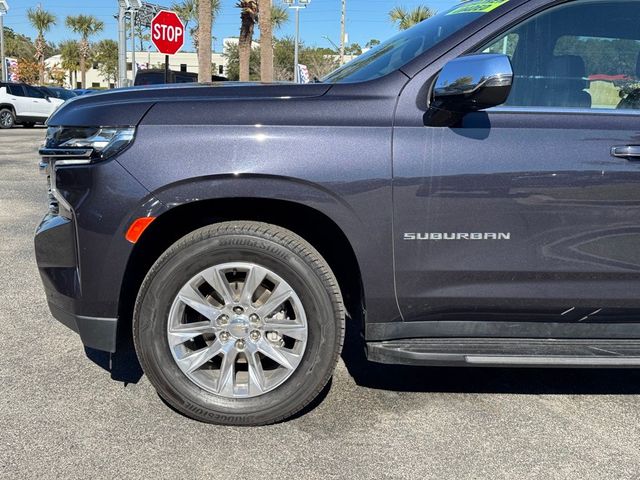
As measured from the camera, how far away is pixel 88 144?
2.80m

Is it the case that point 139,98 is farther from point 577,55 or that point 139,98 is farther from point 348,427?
point 577,55

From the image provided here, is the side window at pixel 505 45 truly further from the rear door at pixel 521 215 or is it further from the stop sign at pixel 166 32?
the stop sign at pixel 166 32

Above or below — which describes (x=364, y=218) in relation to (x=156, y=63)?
below

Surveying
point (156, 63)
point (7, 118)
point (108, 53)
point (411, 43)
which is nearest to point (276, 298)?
point (411, 43)

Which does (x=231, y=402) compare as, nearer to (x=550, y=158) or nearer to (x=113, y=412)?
(x=113, y=412)

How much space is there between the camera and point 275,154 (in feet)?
8.98

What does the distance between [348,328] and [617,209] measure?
1.93 metres

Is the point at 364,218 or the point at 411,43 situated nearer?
the point at 364,218

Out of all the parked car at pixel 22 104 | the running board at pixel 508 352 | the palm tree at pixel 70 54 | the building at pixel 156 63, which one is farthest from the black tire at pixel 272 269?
the palm tree at pixel 70 54

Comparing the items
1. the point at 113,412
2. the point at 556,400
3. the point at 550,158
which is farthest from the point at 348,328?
the point at 550,158

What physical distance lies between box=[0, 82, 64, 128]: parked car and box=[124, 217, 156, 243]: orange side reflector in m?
22.6

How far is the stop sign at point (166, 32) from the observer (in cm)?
1100

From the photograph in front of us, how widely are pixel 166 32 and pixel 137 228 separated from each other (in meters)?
9.27

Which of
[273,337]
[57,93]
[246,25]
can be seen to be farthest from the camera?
[57,93]
